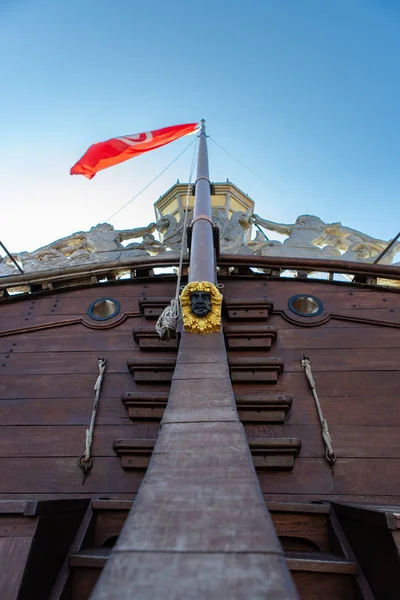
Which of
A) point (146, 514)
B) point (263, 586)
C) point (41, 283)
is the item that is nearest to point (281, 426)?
point (146, 514)

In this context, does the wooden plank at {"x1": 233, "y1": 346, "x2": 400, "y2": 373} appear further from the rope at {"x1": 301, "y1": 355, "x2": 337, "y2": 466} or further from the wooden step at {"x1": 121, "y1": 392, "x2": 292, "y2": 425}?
the wooden step at {"x1": 121, "y1": 392, "x2": 292, "y2": 425}

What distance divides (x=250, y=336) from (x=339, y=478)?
122cm

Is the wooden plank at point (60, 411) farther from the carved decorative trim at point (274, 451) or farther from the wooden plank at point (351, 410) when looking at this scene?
the wooden plank at point (351, 410)

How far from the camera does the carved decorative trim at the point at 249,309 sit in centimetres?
360

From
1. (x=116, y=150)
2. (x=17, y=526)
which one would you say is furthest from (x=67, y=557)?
(x=116, y=150)

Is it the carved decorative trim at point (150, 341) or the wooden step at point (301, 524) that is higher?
the carved decorative trim at point (150, 341)

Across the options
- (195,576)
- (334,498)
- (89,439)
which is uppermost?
(89,439)

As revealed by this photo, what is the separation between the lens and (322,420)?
2.73 m

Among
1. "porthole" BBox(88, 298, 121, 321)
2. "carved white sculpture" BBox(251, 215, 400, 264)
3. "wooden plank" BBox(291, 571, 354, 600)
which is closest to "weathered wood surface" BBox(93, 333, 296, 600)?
"wooden plank" BBox(291, 571, 354, 600)

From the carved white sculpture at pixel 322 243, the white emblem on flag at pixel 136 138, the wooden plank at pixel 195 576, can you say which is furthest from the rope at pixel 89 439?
the white emblem on flag at pixel 136 138

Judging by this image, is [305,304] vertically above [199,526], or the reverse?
[305,304]

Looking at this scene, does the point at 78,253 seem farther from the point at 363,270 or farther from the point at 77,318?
the point at 363,270

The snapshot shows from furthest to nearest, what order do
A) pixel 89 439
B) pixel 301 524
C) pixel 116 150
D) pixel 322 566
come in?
1. pixel 116 150
2. pixel 89 439
3. pixel 301 524
4. pixel 322 566

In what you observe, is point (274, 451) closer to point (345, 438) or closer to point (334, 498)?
point (334, 498)
